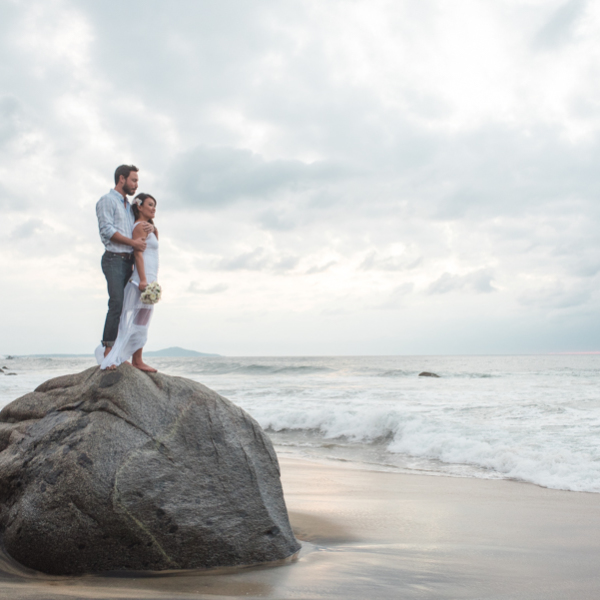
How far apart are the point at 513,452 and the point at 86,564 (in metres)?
6.90

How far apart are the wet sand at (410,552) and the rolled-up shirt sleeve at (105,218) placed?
8.35ft

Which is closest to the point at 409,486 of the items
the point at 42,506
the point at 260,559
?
the point at 260,559

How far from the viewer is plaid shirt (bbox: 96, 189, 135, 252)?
4.30 m

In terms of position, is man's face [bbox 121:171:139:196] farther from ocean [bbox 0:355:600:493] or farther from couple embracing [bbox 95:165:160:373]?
ocean [bbox 0:355:600:493]

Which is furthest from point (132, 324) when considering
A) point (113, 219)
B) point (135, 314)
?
point (113, 219)

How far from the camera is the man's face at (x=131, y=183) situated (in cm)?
450

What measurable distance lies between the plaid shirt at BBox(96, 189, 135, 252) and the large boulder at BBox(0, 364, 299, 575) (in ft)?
3.70

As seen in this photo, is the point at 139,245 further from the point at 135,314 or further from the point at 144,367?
the point at 144,367

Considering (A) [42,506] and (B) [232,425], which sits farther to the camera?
(B) [232,425]

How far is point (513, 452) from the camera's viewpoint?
26.5 feet

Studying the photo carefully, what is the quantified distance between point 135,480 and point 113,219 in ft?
7.45

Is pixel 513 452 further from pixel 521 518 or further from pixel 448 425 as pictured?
pixel 521 518

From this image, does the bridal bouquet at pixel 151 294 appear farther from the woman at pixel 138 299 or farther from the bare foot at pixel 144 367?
the bare foot at pixel 144 367

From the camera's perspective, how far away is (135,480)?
131 inches
